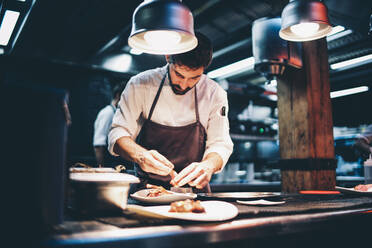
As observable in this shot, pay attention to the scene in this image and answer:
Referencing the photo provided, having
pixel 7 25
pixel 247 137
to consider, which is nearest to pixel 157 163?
pixel 7 25

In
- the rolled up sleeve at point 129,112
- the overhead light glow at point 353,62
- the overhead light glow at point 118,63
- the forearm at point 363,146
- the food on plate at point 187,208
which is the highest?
the overhead light glow at point 353,62

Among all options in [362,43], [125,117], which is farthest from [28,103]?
[362,43]

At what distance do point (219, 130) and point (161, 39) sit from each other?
3.29 ft

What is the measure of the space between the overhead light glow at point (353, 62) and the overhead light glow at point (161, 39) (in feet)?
16.7

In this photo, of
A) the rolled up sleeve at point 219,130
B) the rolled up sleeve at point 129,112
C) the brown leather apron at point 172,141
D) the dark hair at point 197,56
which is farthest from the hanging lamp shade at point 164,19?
the rolled up sleeve at point 219,130

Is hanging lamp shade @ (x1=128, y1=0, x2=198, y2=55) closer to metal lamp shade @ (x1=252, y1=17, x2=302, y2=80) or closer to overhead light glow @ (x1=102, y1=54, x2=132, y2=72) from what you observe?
metal lamp shade @ (x1=252, y1=17, x2=302, y2=80)

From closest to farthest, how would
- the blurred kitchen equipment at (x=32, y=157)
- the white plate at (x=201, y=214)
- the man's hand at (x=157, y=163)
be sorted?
the blurred kitchen equipment at (x=32, y=157), the white plate at (x=201, y=214), the man's hand at (x=157, y=163)

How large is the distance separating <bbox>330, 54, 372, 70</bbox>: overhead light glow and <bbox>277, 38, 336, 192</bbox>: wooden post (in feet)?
9.31

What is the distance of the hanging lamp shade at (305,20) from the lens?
222cm

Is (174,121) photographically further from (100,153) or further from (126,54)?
(126,54)

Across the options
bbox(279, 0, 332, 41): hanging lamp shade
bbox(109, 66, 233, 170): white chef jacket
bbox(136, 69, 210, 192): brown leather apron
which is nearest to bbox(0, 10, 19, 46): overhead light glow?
bbox(109, 66, 233, 170): white chef jacket

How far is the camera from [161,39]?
1840mm

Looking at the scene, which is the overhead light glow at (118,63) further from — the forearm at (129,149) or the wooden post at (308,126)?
the forearm at (129,149)

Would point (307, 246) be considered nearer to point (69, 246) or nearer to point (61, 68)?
point (69, 246)
